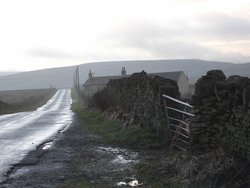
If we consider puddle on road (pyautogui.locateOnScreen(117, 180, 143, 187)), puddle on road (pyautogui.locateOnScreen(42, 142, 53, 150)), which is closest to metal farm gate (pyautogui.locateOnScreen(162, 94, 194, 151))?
puddle on road (pyautogui.locateOnScreen(117, 180, 143, 187))

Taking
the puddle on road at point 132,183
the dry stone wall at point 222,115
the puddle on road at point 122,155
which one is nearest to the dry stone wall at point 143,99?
the puddle on road at point 122,155

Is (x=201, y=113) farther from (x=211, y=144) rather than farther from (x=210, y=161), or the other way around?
(x=210, y=161)

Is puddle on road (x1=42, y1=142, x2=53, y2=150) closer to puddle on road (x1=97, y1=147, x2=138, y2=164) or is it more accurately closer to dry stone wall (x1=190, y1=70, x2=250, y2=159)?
puddle on road (x1=97, y1=147, x2=138, y2=164)

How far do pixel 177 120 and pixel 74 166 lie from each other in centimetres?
335

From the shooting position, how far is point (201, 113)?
11.2m

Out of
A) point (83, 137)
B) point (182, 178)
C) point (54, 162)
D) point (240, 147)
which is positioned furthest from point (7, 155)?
point (240, 147)

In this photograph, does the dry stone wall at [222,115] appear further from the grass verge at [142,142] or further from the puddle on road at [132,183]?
the puddle on road at [132,183]

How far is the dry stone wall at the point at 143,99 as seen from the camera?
15.2 meters

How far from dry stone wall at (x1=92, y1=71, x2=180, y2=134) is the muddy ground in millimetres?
1608

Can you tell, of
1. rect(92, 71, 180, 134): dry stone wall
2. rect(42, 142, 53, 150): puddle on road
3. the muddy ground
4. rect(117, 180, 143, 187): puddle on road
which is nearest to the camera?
rect(117, 180, 143, 187): puddle on road

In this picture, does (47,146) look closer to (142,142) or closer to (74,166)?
(142,142)

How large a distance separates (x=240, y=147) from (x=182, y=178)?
1.24 metres

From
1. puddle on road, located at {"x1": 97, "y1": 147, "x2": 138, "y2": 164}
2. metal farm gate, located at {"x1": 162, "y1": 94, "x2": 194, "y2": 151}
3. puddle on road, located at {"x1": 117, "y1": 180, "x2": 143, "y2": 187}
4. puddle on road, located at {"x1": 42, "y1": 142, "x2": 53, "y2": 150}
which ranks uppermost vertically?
metal farm gate, located at {"x1": 162, "y1": 94, "x2": 194, "y2": 151}

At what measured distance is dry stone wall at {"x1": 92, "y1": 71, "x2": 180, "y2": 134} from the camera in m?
15.2
